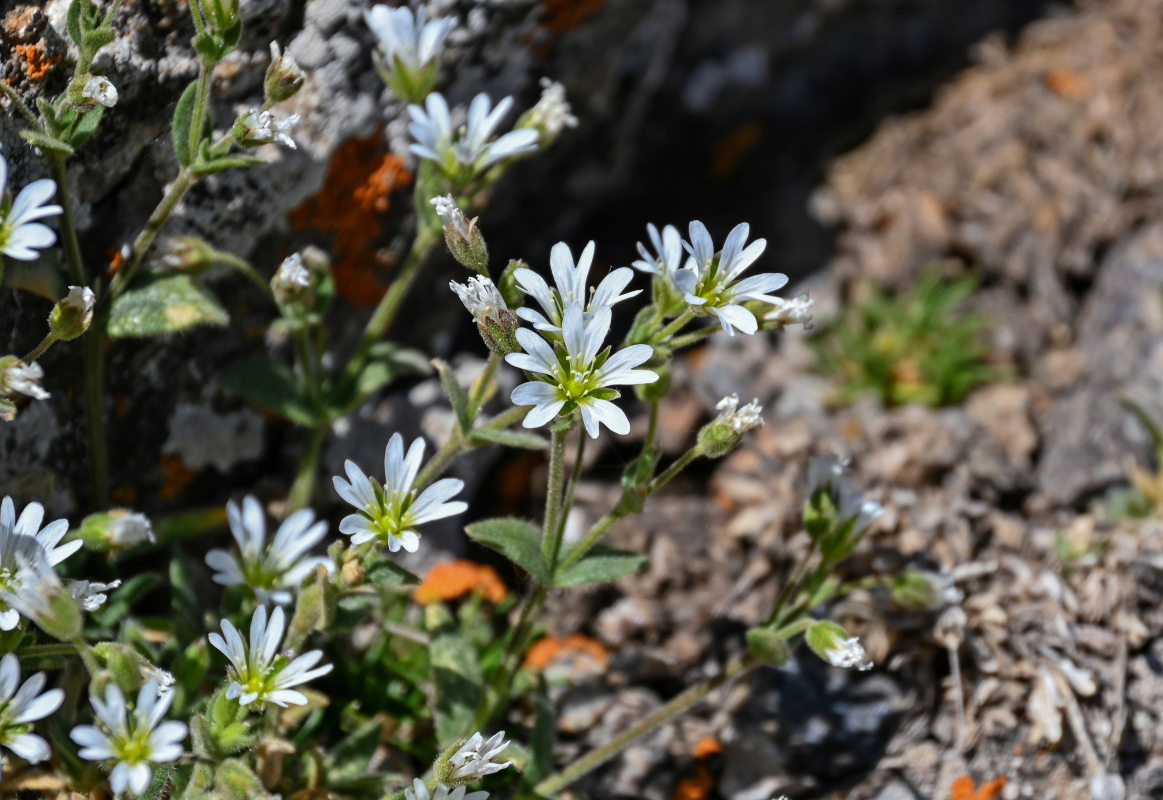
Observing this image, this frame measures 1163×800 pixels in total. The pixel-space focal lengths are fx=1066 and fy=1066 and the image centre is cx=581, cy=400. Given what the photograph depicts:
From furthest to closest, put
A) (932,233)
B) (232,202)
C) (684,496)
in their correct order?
1. (932,233)
2. (684,496)
3. (232,202)

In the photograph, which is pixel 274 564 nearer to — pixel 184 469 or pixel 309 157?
pixel 184 469

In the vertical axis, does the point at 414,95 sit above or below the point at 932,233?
above

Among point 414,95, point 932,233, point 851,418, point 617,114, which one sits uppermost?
point 414,95

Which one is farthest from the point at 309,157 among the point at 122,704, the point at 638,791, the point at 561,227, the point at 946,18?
the point at 946,18

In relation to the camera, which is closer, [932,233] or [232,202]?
[232,202]

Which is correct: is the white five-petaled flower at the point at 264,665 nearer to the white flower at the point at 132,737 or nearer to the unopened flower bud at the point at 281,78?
the white flower at the point at 132,737

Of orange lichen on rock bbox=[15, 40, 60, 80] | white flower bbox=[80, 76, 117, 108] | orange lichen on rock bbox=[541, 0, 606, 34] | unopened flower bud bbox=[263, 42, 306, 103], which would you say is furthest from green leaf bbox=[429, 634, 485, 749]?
orange lichen on rock bbox=[541, 0, 606, 34]

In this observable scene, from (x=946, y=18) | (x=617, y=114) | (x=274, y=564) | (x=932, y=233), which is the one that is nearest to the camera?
(x=274, y=564)

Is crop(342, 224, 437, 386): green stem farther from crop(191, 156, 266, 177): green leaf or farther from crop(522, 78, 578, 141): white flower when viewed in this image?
crop(191, 156, 266, 177): green leaf
